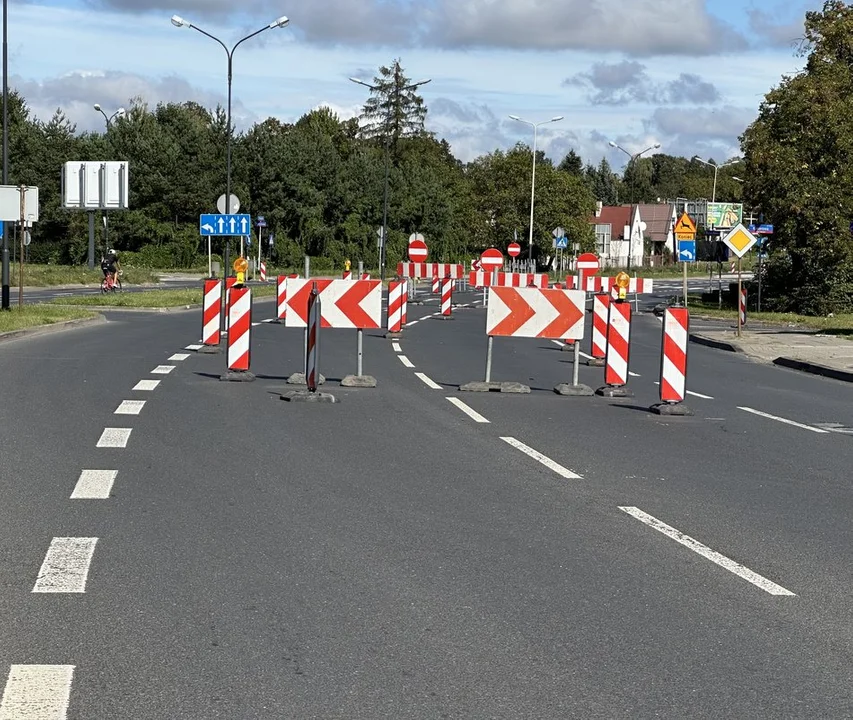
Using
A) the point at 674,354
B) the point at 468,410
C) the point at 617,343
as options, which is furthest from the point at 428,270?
the point at 468,410

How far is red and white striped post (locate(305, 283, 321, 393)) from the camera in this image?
49.8ft

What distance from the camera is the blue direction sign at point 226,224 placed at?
42.5 meters

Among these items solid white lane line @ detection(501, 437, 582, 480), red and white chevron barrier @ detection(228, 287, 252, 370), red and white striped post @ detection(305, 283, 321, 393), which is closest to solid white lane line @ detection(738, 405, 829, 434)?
solid white lane line @ detection(501, 437, 582, 480)

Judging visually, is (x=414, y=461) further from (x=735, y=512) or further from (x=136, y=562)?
(x=136, y=562)

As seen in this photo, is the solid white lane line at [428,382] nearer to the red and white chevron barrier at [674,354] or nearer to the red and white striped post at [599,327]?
the red and white striped post at [599,327]

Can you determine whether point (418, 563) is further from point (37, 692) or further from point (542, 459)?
point (542, 459)

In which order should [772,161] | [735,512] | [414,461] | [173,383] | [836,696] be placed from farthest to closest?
[772,161] → [173,383] → [414,461] → [735,512] → [836,696]

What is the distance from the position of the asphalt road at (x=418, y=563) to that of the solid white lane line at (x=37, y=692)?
2cm

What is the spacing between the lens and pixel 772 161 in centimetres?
4591

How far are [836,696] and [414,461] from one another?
20.1 feet

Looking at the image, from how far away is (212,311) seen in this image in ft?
69.4

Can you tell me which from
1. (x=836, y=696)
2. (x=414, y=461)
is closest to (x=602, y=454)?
(x=414, y=461)

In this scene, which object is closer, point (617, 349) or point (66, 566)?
point (66, 566)

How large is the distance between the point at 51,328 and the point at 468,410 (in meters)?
15.2
